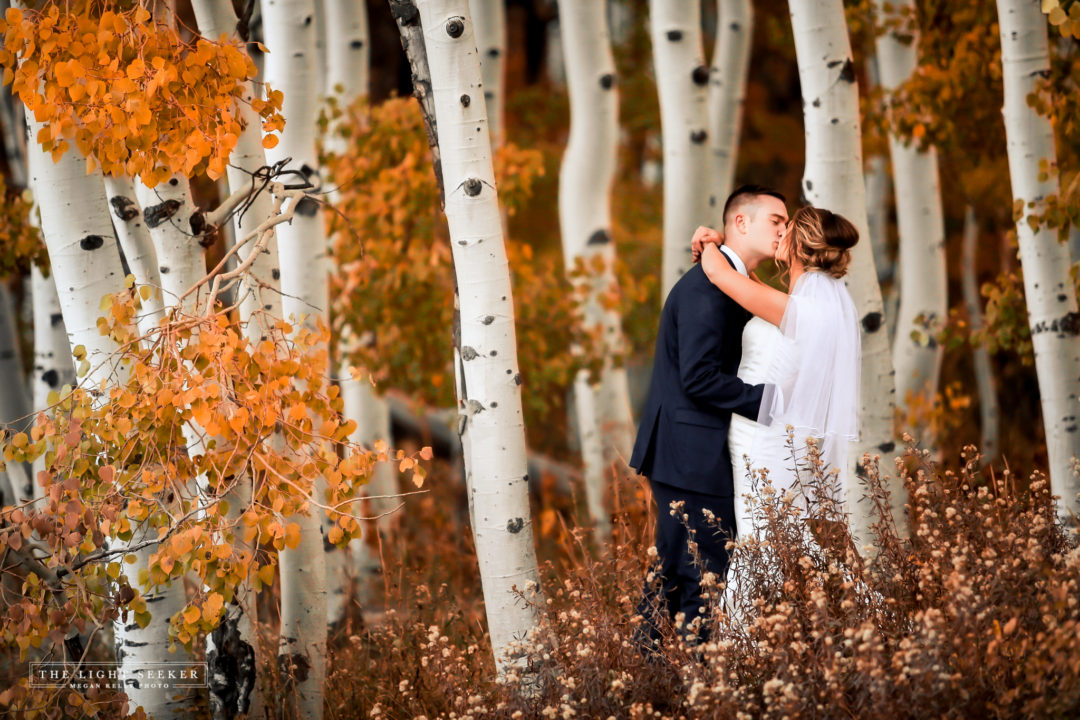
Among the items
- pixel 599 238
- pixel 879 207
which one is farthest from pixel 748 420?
pixel 879 207

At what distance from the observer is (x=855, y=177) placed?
4.01 meters

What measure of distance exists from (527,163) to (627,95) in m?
5.60

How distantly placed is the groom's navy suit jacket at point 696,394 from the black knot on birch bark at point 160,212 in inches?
75.1

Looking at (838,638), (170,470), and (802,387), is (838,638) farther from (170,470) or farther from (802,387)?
(170,470)

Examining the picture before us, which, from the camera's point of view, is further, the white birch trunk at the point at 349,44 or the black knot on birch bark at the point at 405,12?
the white birch trunk at the point at 349,44

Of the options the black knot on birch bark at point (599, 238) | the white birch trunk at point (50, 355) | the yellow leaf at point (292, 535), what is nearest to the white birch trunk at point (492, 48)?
the black knot on birch bark at point (599, 238)

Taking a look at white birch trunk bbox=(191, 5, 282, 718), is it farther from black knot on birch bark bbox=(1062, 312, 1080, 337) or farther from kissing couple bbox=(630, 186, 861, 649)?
black knot on birch bark bbox=(1062, 312, 1080, 337)

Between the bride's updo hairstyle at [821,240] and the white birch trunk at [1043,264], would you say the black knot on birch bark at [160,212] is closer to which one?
the bride's updo hairstyle at [821,240]

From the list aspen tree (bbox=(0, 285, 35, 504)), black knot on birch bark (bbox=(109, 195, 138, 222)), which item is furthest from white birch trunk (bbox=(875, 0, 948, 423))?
aspen tree (bbox=(0, 285, 35, 504))

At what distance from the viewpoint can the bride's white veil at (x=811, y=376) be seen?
3.35 metres

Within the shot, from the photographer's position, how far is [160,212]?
11.1ft

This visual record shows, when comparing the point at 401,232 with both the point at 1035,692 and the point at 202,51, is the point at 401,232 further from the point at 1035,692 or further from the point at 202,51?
the point at 1035,692

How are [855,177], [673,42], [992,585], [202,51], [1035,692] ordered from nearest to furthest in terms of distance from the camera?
[1035,692]
[992,585]
[202,51]
[855,177]
[673,42]

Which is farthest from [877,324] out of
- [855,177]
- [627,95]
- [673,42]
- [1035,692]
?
[627,95]
